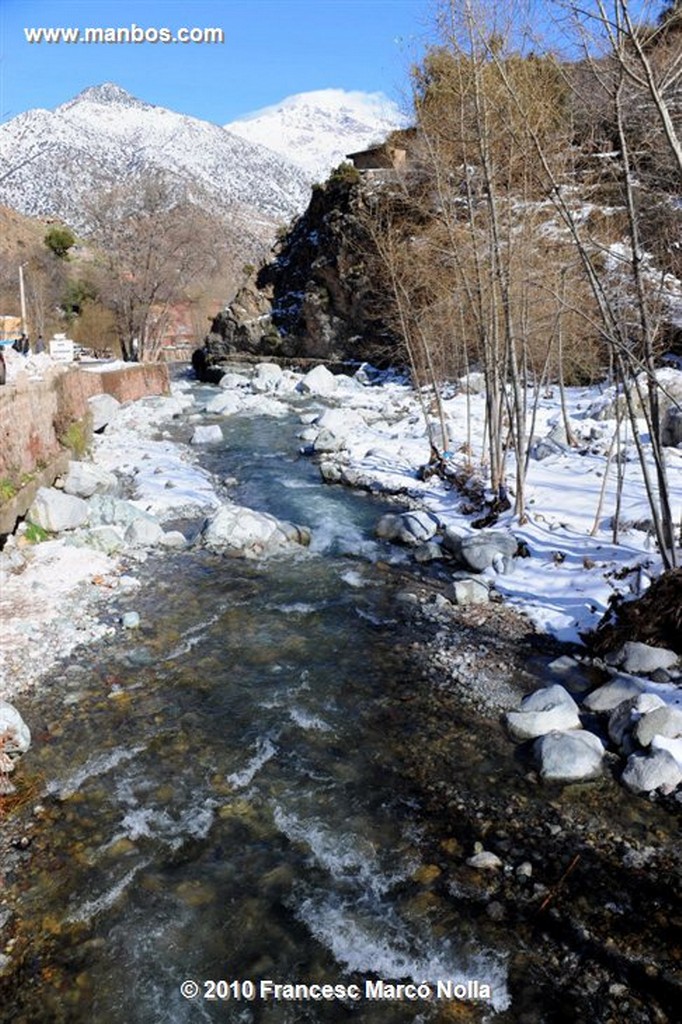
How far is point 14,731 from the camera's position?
209 inches

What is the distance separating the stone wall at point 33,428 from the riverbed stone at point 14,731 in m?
3.81

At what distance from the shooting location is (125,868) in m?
4.26

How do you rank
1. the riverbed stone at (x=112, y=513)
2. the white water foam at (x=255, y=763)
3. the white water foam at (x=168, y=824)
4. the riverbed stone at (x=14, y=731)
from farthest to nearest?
the riverbed stone at (x=112, y=513), the riverbed stone at (x=14, y=731), the white water foam at (x=255, y=763), the white water foam at (x=168, y=824)

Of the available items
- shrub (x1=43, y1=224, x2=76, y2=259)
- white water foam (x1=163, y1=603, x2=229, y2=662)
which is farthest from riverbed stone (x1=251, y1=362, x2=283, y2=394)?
white water foam (x1=163, y1=603, x2=229, y2=662)

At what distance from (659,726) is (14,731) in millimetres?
4984

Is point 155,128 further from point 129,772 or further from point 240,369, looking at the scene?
point 129,772

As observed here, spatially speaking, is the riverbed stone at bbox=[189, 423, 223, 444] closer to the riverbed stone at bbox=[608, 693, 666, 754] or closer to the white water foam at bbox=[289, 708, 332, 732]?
the white water foam at bbox=[289, 708, 332, 732]

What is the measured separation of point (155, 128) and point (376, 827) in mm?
211874

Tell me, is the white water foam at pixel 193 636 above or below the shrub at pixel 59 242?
below

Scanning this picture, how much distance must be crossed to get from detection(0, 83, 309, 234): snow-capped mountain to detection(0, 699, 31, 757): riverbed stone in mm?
89227

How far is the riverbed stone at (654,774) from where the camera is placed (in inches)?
195

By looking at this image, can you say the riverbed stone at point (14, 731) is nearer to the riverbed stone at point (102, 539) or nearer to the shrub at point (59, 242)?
the riverbed stone at point (102, 539)

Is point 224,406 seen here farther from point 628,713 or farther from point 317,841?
point 317,841

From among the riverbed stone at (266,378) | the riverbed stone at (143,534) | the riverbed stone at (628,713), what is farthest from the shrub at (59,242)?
the riverbed stone at (628,713)
